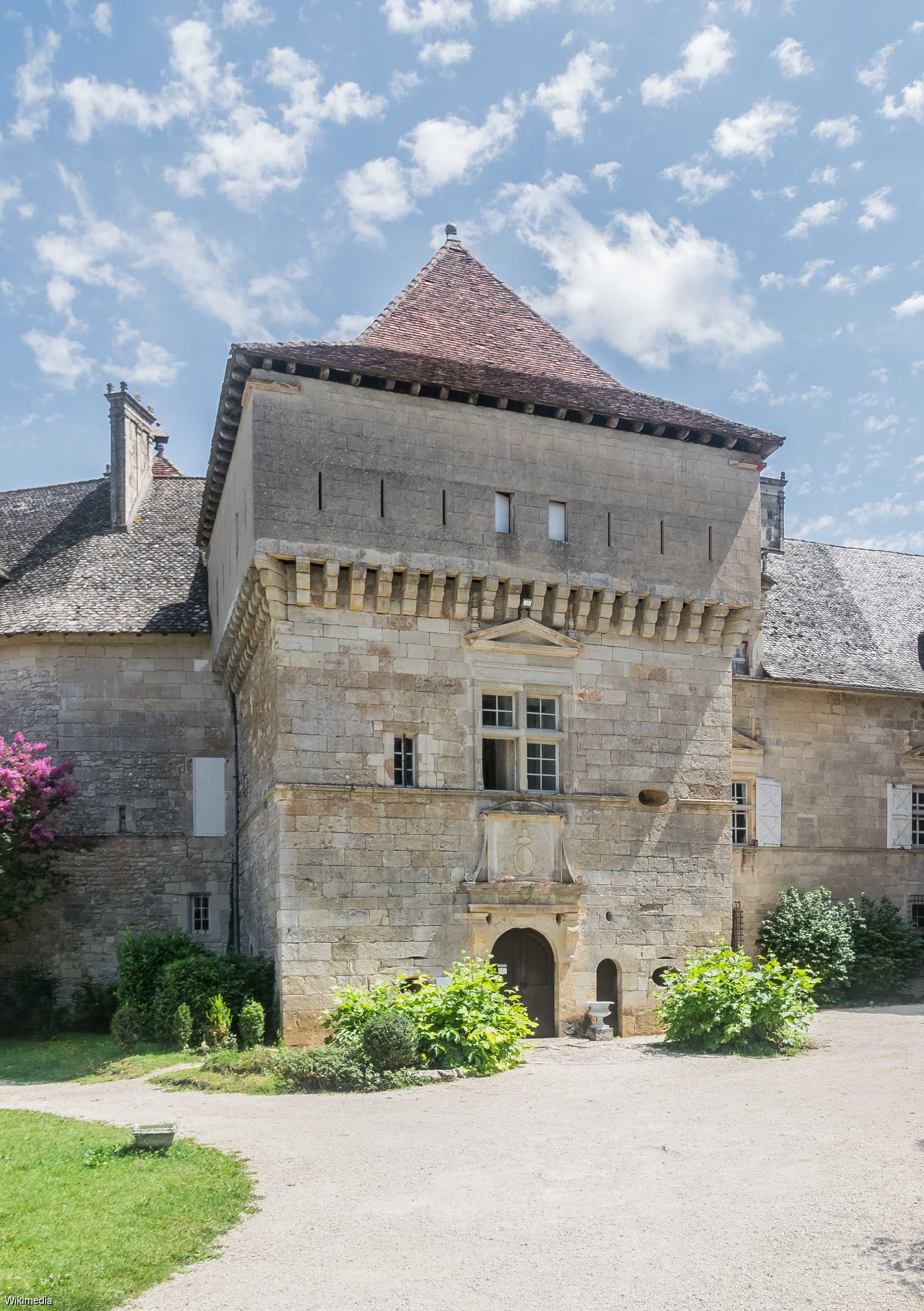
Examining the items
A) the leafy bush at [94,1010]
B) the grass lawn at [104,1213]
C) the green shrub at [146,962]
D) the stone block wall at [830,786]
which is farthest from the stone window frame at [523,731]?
the grass lawn at [104,1213]

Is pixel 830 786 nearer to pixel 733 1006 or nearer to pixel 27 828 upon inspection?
pixel 733 1006

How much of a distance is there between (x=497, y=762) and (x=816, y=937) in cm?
821

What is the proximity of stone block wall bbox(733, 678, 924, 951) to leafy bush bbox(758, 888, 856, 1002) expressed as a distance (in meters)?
0.52

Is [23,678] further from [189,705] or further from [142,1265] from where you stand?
[142,1265]

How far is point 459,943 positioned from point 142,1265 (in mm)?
10241

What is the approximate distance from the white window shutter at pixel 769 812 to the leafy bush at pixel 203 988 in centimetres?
1113

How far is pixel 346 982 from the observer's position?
668 inches

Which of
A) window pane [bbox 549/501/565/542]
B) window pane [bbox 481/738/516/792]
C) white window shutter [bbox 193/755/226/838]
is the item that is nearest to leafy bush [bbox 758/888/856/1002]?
window pane [bbox 481/738/516/792]

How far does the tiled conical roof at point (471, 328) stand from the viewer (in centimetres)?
1986

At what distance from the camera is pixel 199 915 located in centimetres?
2286

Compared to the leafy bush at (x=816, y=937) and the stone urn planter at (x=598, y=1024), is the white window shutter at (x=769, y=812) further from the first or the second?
the stone urn planter at (x=598, y=1024)

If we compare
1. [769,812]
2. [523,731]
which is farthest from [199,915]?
[769,812]

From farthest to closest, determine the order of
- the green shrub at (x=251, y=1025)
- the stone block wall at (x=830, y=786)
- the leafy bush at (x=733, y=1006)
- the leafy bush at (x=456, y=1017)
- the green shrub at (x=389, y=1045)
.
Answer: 1. the stone block wall at (x=830, y=786)
2. the green shrub at (x=251, y=1025)
3. the leafy bush at (x=733, y=1006)
4. the leafy bush at (x=456, y=1017)
5. the green shrub at (x=389, y=1045)

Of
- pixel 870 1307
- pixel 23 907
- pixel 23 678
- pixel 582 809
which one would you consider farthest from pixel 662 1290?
pixel 23 678
